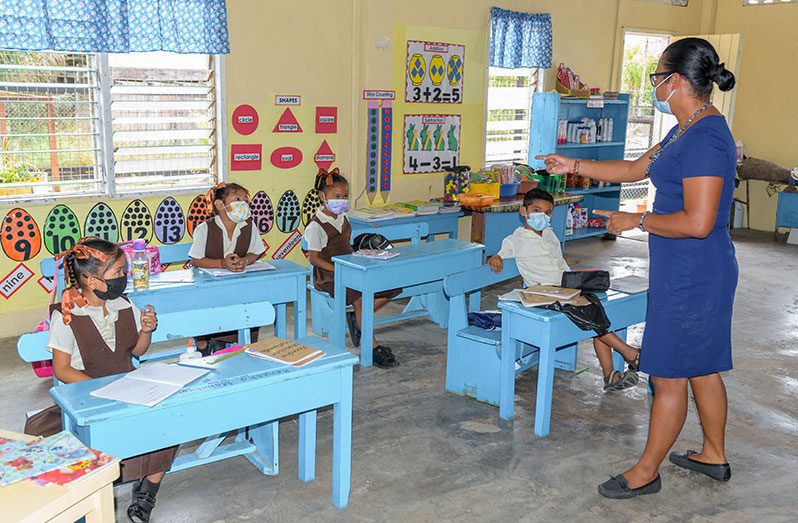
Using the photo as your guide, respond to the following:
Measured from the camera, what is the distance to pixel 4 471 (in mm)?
2135

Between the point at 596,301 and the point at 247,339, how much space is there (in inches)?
74.7

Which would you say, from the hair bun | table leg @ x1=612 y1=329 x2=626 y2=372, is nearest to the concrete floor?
table leg @ x1=612 y1=329 x2=626 y2=372

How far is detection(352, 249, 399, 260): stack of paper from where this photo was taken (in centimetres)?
517

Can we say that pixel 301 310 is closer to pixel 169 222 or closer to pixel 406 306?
pixel 406 306

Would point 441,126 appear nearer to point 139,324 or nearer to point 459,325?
point 459,325

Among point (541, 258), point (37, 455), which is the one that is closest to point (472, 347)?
point (541, 258)

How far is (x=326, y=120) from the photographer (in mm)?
7117

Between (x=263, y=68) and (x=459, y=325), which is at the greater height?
(x=263, y=68)

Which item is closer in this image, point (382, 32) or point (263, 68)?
point (263, 68)

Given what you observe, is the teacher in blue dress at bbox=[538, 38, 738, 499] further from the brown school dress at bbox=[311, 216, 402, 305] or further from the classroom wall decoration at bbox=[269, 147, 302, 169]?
the classroom wall decoration at bbox=[269, 147, 302, 169]

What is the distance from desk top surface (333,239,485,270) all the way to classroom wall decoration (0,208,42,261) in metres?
2.30

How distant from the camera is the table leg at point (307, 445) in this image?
3.58 m

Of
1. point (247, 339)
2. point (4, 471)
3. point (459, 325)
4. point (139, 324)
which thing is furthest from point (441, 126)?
point (4, 471)

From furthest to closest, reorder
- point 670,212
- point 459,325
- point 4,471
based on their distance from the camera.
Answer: point 459,325 < point 670,212 < point 4,471
